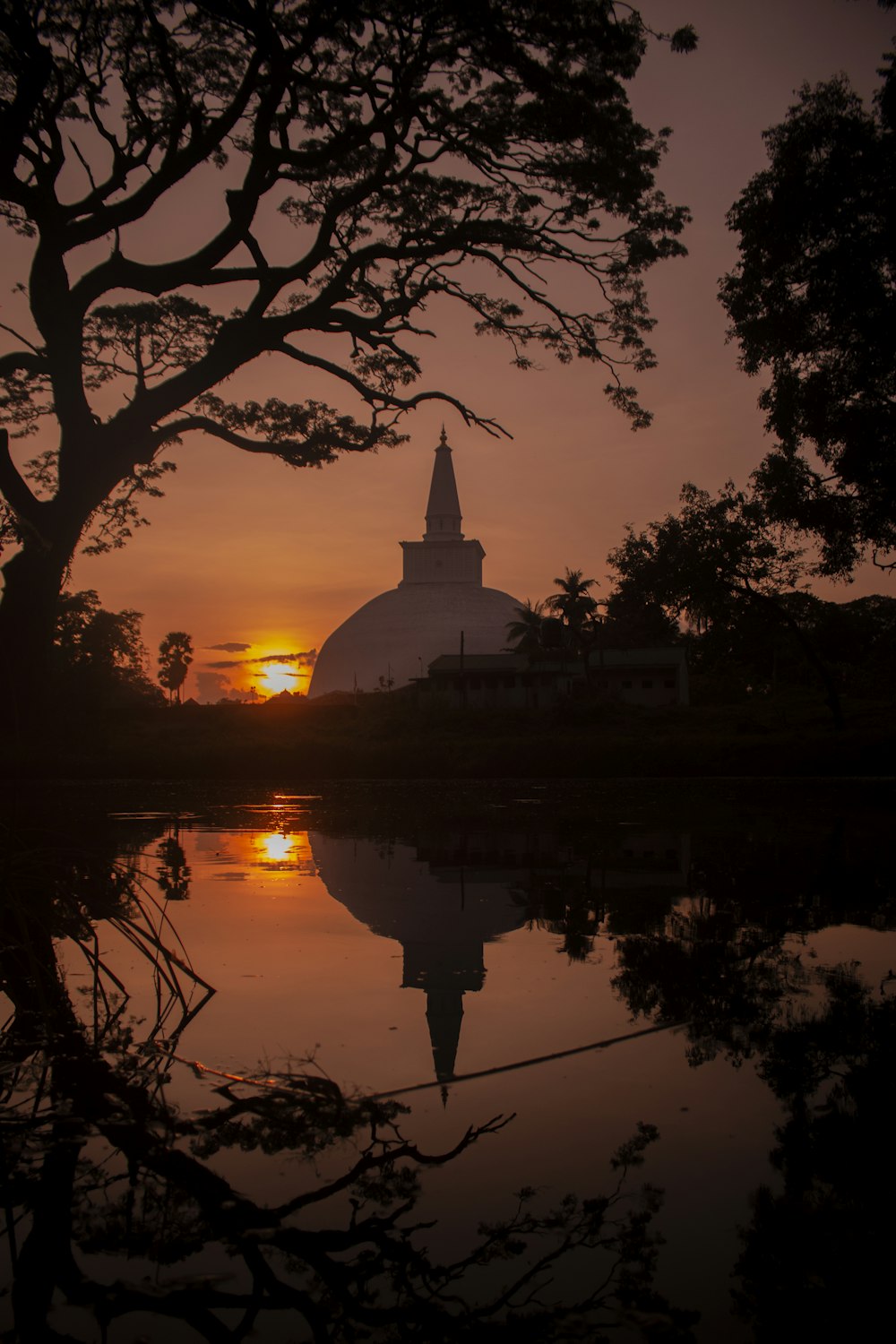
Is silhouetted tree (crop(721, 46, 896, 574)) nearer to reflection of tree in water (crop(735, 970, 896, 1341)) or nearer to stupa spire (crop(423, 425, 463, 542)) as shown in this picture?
reflection of tree in water (crop(735, 970, 896, 1341))

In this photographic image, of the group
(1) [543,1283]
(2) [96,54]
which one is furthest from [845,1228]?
(2) [96,54]

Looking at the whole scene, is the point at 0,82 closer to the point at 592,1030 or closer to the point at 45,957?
the point at 45,957

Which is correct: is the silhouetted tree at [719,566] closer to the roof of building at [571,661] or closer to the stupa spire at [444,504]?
the roof of building at [571,661]

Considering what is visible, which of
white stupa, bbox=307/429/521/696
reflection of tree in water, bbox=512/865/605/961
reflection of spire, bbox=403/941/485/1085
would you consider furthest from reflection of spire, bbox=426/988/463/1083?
white stupa, bbox=307/429/521/696

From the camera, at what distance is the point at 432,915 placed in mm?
5316

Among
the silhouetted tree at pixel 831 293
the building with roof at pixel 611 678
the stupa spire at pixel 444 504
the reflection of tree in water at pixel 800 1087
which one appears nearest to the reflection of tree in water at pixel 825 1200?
the reflection of tree in water at pixel 800 1087

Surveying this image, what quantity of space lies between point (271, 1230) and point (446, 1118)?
0.63 metres

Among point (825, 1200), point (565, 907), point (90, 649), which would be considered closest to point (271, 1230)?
point (825, 1200)

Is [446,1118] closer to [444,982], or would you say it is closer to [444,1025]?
[444,1025]

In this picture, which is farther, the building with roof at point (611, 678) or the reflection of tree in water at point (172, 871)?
the building with roof at point (611, 678)

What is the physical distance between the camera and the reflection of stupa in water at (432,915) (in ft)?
11.7

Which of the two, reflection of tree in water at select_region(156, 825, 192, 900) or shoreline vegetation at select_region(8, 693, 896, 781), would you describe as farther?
shoreline vegetation at select_region(8, 693, 896, 781)

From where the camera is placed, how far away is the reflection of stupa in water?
11.7 ft

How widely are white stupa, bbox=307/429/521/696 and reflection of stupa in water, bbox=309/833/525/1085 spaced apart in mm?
63730
